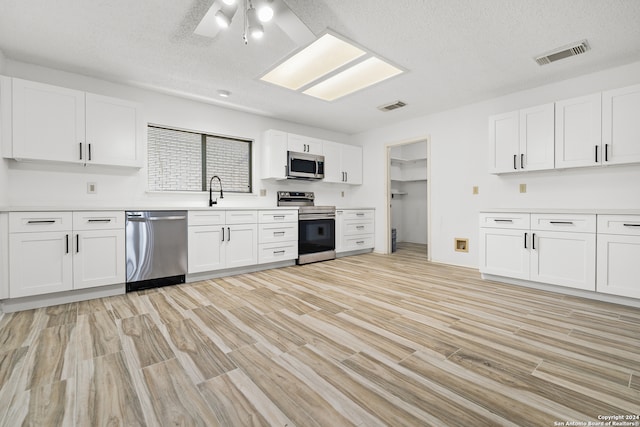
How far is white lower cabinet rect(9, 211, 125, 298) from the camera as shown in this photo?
249 centimetres

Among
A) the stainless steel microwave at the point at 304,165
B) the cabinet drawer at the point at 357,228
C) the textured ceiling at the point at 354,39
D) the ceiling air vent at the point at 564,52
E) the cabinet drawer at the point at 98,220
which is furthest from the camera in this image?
the cabinet drawer at the point at 357,228

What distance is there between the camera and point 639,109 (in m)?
2.76

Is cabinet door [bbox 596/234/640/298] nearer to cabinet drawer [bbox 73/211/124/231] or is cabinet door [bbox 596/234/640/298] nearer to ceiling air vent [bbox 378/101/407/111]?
ceiling air vent [bbox 378/101/407/111]

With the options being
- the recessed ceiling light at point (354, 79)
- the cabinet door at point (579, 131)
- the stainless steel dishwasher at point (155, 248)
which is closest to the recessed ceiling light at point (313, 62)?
the recessed ceiling light at point (354, 79)

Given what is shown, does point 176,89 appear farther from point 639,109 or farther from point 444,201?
point 639,109

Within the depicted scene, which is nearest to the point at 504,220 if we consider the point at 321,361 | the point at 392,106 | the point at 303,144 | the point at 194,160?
the point at 392,106

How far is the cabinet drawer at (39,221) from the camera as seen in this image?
248 centimetres

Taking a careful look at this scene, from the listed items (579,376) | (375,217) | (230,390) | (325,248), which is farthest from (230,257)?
(579,376)

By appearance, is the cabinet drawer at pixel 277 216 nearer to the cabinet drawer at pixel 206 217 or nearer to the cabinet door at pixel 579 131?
the cabinet drawer at pixel 206 217

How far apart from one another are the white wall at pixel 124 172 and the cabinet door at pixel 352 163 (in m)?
1.32

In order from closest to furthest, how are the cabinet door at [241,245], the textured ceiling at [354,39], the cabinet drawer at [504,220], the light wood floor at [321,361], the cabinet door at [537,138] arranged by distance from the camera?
1. the light wood floor at [321,361]
2. the textured ceiling at [354,39]
3. the cabinet drawer at [504,220]
4. the cabinet door at [537,138]
5. the cabinet door at [241,245]

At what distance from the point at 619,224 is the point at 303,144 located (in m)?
4.09

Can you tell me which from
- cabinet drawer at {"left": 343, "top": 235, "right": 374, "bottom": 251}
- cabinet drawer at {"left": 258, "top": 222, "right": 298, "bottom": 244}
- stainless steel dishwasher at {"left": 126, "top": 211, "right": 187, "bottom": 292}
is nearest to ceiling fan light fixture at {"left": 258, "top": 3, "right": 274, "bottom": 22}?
stainless steel dishwasher at {"left": 126, "top": 211, "right": 187, "bottom": 292}

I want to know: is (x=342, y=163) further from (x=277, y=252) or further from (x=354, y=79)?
(x=277, y=252)
